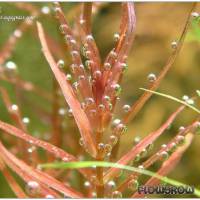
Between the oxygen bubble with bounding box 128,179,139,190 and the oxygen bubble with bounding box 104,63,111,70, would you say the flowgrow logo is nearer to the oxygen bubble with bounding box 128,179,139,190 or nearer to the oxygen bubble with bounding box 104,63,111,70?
the oxygen bubble with bounding box 128,179,139,190

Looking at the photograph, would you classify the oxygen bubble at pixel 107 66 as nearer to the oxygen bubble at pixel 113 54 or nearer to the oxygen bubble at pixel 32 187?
the oxygen bubble at pixel 113 54

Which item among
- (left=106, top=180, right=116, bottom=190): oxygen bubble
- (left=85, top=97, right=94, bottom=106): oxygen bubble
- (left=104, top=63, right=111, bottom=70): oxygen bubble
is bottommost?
(left=106, top=180, right=116, bottom=190): oxygen bubble

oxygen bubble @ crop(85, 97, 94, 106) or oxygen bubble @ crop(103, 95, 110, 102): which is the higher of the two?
oxygen bubble @ crop(85, 97, 94, 106)

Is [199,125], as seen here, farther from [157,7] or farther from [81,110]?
[157,7]

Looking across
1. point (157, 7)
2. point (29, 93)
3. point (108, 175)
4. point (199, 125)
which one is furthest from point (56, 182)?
point (157, 7)

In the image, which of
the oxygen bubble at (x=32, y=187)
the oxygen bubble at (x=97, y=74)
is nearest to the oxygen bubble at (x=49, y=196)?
the oxygen bubble at (x=32, y=187)

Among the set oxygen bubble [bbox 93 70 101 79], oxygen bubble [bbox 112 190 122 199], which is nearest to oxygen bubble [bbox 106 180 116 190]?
oxygen bubble [bbox 112 190 122 199]

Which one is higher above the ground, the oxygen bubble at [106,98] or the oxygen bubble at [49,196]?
the oxygen bubble at [106,98]

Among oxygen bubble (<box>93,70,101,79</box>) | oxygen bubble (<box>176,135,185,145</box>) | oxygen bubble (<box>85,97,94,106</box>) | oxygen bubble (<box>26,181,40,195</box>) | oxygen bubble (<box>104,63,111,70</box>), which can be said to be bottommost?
oxygen bubble (<box>26,181,40,195</box>)

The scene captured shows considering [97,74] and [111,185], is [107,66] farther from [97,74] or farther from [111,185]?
[111,185]

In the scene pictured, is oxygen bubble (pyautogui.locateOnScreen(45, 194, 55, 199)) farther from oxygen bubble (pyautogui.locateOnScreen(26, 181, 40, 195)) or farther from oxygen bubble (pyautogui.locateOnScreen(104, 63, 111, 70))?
oxygen bubble (pyautogui.locateOnScreen(104, 63, 111, 70))

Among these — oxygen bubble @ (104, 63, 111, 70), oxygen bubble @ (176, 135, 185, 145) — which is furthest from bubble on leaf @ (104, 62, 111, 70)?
oxygen bubble @ (176, 135, 185, 145)
